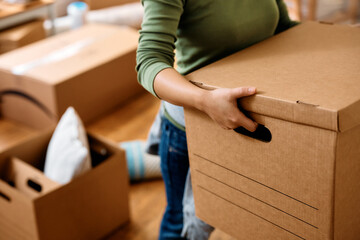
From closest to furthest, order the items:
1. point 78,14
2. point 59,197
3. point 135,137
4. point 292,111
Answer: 1. point 292,111
2. point 59,197
3. point 135,137
4. point 78,14

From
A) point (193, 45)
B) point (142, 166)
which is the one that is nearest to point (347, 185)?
point (193, 45)

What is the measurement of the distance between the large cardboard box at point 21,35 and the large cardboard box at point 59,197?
3.44ft

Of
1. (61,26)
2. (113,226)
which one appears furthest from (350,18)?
(113,226)

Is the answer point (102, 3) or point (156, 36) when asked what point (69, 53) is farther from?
point (156, 36)

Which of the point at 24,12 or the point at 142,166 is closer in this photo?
the point at 142,166

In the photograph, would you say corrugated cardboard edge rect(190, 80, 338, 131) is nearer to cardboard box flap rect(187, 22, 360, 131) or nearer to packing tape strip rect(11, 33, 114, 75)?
cardboard box flap rect(187, 22, 360, 131)

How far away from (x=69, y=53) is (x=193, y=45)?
1541 mm

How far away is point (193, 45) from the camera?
93 centimetres

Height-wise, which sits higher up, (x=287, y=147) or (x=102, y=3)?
(x=287, y=147)

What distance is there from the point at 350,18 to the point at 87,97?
2232 millimetres

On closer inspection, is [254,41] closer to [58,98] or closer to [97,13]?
[58,98]

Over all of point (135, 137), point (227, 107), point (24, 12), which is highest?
point (227, 107)

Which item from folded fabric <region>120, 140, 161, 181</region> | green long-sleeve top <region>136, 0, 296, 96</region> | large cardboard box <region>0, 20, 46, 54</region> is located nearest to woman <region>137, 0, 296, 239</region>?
green long-sleeve top <region>136, 0, 296, 96</region>

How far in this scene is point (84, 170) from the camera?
1487 mm
